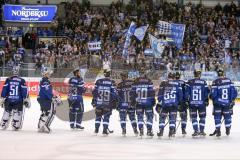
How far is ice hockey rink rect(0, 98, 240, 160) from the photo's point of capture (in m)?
10.4

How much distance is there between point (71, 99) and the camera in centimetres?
1434

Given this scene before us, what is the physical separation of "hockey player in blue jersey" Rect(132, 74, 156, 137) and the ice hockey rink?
365 millimetres

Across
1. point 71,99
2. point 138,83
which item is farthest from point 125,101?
point 71,99

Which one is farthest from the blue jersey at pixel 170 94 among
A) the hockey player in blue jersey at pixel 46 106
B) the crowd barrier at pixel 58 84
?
the crowd barrier at pixel 58 84

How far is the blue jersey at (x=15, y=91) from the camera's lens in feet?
45.2

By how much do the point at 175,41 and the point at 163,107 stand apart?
11695mm

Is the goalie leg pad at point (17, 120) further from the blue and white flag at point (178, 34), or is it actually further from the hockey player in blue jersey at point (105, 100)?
the blue and white flag at point (178, 34)

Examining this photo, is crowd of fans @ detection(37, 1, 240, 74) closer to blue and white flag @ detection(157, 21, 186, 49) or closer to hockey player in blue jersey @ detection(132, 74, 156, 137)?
blue and white flag @ detection(157, 21, 186, 49)

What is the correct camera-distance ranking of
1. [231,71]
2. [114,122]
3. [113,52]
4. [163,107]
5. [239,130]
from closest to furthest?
[163,107], [239,130], [114,122], [231,71], [113,52]

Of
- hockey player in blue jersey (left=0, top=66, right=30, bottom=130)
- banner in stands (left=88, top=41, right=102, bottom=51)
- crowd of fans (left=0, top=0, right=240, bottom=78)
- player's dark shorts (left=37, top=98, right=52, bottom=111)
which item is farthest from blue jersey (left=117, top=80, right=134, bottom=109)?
banner in stands (left=88, top=41, right=102, bottom=51)

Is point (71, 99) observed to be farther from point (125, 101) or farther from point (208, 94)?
point (208, 94)

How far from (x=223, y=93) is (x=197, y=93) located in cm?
60

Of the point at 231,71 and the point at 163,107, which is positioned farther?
the point at 231,71

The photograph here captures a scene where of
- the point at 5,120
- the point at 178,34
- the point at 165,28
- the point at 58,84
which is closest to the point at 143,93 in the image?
the point at 5,120
